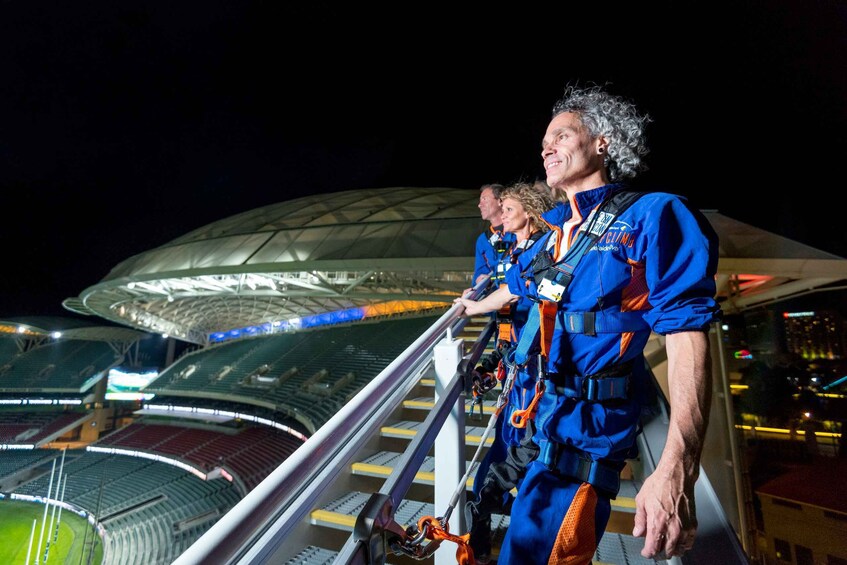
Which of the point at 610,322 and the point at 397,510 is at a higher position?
the point at 610,322

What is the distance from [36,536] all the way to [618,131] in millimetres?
26920

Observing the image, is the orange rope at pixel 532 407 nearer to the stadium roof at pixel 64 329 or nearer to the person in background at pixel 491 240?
the person in background at pixel 491 240

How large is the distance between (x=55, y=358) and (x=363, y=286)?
42301 millimetres

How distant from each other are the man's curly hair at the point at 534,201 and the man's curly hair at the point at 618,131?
4.12 ft

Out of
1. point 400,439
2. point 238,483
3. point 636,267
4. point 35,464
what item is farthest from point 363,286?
point 35,464

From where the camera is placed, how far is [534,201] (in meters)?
2.90

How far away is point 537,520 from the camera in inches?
48.1

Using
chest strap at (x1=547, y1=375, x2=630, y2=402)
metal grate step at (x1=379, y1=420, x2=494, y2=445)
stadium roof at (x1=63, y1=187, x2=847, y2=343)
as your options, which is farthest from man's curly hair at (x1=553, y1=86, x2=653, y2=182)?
stadium roof at (x1=63, y1=187, x2=847, y2=343)

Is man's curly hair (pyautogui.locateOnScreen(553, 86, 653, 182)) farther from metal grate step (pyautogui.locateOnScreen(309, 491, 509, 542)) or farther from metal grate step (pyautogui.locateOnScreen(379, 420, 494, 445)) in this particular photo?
metal grate step (pyautogui.locateOnScreen(379, 420, 494, 445))

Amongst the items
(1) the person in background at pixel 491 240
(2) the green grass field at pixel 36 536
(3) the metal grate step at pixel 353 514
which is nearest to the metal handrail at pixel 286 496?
(3) the metal grate step at pixel 353 514

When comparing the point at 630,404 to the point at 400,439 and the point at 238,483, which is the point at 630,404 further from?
the point at 238,483

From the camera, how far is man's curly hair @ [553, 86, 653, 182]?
1.53 metres

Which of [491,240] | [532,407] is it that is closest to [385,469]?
[532,407]

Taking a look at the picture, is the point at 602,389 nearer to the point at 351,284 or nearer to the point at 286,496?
the point at 286,496
